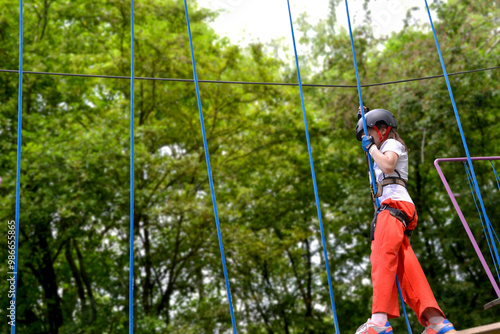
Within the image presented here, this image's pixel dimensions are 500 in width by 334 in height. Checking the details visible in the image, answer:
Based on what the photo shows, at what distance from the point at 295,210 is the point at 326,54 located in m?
3.53

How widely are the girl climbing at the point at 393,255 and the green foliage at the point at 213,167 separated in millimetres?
6016

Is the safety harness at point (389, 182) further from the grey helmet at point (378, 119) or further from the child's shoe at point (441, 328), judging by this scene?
the child's shoe at point (441, 328)

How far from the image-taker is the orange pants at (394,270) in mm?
2164

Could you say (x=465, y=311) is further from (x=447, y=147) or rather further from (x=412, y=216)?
(x=412, y=216)

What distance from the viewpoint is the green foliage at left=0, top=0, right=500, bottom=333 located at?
26.5 ft

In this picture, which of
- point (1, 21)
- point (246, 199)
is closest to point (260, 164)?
point (246, 199)

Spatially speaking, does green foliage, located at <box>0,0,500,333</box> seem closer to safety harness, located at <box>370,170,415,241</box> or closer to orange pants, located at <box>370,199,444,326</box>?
safety harness, located at <box>370,170,415,241</box>

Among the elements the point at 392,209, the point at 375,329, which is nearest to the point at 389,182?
the point at 392,209

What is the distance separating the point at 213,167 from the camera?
9578 mm

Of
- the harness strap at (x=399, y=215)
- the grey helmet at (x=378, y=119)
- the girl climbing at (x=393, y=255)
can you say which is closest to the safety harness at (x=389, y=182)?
the girl climbing at (x=393, y=255)

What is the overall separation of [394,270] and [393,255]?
0.07m

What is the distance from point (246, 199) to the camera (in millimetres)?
9883

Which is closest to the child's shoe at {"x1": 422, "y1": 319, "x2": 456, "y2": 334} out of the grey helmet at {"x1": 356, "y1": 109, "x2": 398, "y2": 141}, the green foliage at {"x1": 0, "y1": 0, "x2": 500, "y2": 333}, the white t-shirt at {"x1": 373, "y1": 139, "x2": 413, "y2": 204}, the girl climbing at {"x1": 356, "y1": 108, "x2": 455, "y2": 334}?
the girl climbing at {"x1": 356, "y1": 108, "x2": 455, "y2": 334}

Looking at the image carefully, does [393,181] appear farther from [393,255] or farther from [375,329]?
[375,329]
